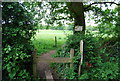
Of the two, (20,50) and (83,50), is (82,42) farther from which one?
(20,50)

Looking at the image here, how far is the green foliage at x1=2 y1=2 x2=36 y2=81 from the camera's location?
257 centimetres

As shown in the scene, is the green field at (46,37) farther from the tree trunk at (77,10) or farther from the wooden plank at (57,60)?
the tree trunk at (77,10)

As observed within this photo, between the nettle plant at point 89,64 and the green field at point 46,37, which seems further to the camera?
the green field at point 46,37

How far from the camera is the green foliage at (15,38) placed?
2.57 metres

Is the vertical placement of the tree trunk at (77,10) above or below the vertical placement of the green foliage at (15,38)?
above

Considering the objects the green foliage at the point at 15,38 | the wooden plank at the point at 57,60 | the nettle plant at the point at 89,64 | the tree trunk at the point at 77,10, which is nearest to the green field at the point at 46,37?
the nettle plant at the point at 89,64

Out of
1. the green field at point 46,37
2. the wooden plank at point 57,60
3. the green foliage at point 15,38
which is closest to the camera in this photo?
Result: the green foliage at point 15,38

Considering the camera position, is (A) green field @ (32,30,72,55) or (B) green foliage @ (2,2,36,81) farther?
(A) green field @ (32,30,72,55)

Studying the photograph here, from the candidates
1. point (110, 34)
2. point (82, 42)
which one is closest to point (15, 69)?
point (82, 42)

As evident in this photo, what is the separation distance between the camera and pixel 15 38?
272 centimetres

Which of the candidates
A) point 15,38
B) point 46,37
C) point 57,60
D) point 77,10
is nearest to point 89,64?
point 57,60

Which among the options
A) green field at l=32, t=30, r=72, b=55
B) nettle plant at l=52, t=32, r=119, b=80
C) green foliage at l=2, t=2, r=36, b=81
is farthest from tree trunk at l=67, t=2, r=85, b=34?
green foliage at l=2, t=2, r=36, b=81

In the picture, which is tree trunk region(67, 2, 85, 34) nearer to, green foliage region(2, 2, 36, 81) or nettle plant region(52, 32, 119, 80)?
nettle plant region(52, 32, 119, 80)

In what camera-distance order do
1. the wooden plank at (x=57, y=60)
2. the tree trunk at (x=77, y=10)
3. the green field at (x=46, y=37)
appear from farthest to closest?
the tree trunk at (x=77, y=10) → the green field at (x=46, y=37) → the wooden plank at (x=57, y=60)
